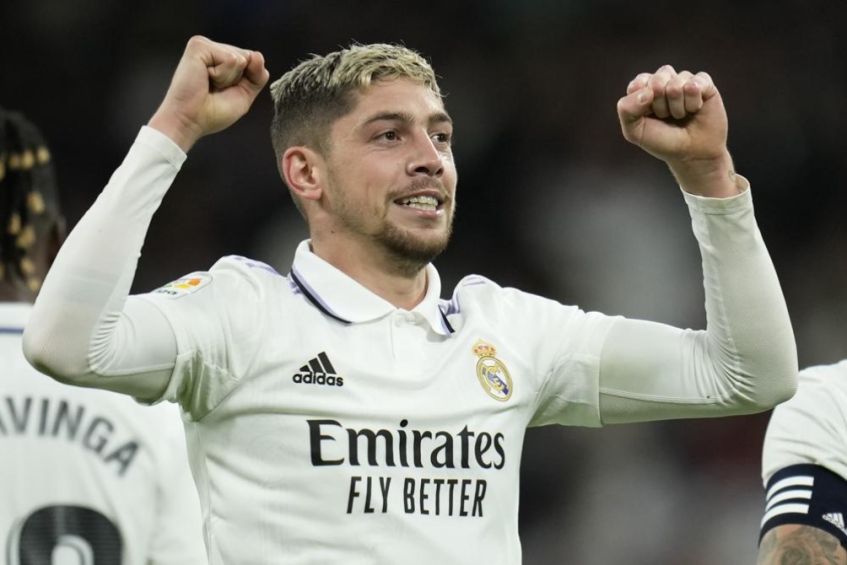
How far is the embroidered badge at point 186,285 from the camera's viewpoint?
301 cm

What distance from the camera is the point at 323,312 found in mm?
3176

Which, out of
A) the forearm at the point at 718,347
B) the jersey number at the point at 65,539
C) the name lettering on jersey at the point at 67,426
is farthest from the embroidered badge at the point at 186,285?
the forearm at the point at 718,347

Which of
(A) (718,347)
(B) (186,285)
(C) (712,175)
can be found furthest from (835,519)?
(B) (186,285)

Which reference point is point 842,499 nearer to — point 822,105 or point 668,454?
point 668,454

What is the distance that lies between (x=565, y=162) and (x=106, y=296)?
5670 millimetres

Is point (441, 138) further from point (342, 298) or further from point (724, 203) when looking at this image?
point (724, 203)

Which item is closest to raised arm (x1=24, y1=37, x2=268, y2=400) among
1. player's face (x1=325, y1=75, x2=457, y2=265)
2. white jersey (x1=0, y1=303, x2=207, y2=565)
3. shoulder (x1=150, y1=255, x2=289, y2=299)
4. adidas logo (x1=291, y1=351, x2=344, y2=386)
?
shoulder (x1=150, y1=255, x2=289, y2=299)

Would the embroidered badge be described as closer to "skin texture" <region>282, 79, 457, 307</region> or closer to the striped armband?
"skin texture" <region>282, 79, 457, 307</region>

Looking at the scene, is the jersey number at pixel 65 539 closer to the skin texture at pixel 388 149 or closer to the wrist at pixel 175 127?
the skin texture at pixel 388 149

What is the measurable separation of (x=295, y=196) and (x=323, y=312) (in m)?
0.47

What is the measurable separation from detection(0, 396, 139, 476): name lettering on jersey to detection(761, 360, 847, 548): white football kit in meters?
1.57

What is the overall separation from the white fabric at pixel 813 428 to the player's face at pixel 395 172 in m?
1.00

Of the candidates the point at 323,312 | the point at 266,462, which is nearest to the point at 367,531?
the point at 266,462

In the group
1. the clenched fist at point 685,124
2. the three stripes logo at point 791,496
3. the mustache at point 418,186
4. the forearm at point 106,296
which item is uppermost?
the clenched fist at point 685,124
